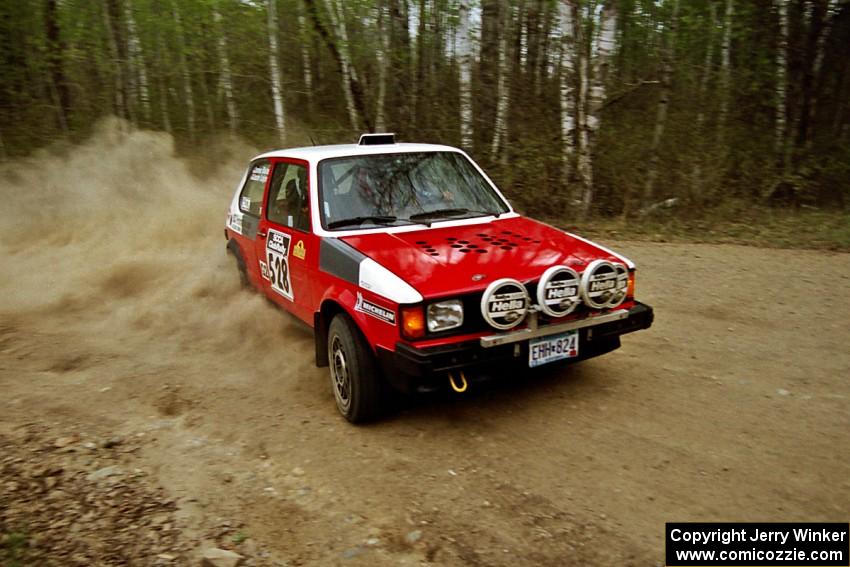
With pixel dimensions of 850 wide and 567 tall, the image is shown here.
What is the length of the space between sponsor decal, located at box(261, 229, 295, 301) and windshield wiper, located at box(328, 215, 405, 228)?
0.61m

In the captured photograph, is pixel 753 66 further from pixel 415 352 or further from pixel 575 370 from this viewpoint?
pixel 415 352

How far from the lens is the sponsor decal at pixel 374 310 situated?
3758 mm

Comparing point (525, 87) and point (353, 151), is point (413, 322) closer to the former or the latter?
point (353, 151)

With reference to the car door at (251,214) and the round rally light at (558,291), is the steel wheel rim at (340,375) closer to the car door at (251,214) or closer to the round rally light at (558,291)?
the round rally light at (558,291)

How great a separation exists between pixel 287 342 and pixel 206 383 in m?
0.90

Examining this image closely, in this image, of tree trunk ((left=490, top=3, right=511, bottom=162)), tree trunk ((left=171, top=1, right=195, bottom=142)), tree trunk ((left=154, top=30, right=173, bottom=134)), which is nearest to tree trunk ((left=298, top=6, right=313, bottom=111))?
tree trunk ((left=171, top=1, right=195, bottom=142))

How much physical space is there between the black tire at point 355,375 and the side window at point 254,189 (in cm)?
220

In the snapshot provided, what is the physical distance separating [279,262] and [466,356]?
2317 millimetres

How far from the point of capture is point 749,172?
12664 millimetres

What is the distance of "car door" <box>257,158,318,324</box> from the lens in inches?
191

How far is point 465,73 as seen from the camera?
43.2 feet

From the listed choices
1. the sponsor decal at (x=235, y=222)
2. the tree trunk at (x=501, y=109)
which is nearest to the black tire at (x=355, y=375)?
the sponsor decal at (x=235, y=222)

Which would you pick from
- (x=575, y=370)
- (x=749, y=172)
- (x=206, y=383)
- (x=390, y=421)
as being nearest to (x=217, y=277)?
(x=206, y=383)

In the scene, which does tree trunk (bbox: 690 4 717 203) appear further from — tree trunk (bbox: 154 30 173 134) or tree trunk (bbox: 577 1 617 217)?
tree trunk (bbox: 154 30 173 134)
